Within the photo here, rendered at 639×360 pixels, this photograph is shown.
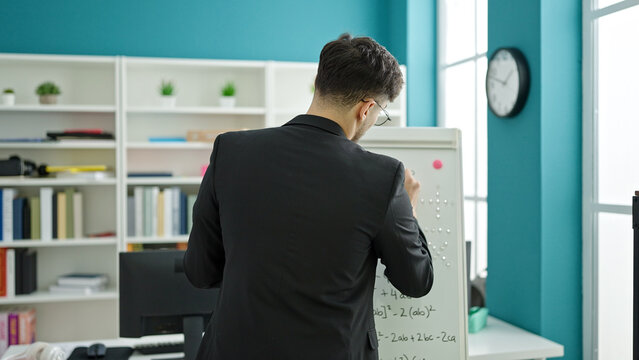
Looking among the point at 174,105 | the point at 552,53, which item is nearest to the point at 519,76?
the point at 552,53

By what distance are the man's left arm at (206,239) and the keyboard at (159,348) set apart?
0.99 metres

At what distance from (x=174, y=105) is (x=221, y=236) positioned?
2.74 m

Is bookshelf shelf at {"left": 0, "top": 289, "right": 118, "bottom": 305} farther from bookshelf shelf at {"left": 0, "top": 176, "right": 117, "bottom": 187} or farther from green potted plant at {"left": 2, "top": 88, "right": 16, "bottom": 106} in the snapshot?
green potted plant at {"left": 2, "top": 88, "right": 16, "bottom": 106}

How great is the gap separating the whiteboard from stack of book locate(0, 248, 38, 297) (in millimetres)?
2707

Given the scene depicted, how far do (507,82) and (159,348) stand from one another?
6.45ft

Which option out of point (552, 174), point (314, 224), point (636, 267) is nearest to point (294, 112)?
point (552, 174)

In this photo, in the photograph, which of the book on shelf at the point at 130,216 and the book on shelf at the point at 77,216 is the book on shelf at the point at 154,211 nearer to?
the book on shelf at the point at 130,216

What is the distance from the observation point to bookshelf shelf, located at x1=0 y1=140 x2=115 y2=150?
12.0 ft

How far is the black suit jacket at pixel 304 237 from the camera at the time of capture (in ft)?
4.22

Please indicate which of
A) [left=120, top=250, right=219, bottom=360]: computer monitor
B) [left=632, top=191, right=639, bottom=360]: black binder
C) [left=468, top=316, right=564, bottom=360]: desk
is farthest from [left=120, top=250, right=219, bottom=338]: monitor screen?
[left=632, top=191, right=639, bottom=360]: black binder

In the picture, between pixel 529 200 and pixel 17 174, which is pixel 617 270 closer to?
pixel 529 200

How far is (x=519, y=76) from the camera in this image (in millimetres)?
2750

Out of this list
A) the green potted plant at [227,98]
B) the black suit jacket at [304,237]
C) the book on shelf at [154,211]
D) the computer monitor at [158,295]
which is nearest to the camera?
the black suit jacket at [304,237]

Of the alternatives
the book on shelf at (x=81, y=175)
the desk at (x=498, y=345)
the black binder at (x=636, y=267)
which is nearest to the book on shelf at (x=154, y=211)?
the book on shelf at (x=81, y=175)
